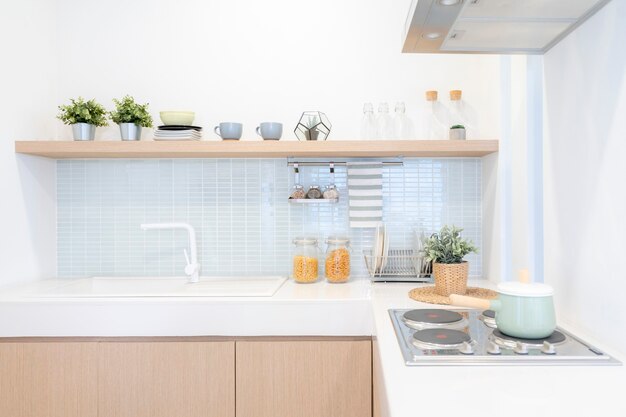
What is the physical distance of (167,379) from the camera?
1.66 meters

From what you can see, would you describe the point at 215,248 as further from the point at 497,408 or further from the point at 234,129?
the point at 497,408

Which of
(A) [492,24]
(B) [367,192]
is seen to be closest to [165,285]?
(B) [367,192]

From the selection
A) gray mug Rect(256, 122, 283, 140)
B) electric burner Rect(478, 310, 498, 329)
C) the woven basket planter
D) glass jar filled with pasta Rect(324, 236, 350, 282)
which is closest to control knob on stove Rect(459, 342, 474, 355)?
electric burner Rect(478, 310, 498, 329)

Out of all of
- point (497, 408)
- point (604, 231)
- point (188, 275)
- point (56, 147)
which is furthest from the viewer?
point (188, 275)

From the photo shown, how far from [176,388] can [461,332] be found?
3.44ft

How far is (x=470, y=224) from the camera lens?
2.25 m

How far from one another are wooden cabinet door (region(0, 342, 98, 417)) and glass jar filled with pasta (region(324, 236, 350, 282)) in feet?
3.27

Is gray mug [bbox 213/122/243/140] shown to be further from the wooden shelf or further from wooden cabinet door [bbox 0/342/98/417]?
wooden cabinet door [bbox 0/342/98/417]

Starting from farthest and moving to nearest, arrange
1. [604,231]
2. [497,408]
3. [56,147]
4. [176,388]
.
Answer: [56,147] → [176,388] → [604,231] → [497,408]

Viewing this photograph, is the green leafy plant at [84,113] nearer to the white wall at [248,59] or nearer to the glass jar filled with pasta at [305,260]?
the white wall at [248,59]

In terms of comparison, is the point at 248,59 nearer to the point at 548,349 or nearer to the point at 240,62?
the point at 240,62

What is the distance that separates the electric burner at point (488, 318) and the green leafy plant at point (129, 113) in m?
1.65

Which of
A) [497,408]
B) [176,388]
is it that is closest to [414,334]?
[497,408]

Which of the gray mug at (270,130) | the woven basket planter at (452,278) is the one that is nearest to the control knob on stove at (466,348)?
the woven basket planter at (452,278)
